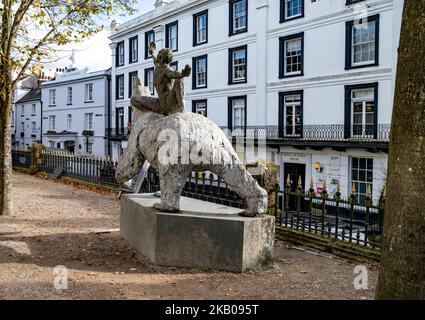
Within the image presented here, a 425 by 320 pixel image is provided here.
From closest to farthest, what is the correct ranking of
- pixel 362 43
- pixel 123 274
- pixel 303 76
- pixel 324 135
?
1. pixel 123 274
2. pixel 362 43
3. pixel 324 135
4. pixel 303 76

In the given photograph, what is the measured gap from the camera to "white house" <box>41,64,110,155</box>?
1656 inches

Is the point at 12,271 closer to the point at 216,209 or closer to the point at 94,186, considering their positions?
the point at 216,209

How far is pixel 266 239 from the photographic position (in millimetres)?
6363

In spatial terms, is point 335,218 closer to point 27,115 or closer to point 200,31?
point 200,31

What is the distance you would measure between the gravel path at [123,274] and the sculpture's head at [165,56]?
307cm

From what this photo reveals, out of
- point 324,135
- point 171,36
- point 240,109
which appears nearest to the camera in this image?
point 324,135

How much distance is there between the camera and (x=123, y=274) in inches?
234

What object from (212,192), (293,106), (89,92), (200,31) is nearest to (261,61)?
(293,106)

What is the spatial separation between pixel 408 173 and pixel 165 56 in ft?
13.7

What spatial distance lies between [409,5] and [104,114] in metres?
39.8

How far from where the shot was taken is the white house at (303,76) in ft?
68.8

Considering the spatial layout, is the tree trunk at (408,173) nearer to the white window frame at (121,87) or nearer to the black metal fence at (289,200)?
the black metal fence at (289,200)

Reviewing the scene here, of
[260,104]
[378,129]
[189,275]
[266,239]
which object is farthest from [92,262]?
[260,104]

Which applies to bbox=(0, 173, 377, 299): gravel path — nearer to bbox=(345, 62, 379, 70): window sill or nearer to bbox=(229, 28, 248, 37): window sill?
bbox=(345, 62, 379, 70): window sill
